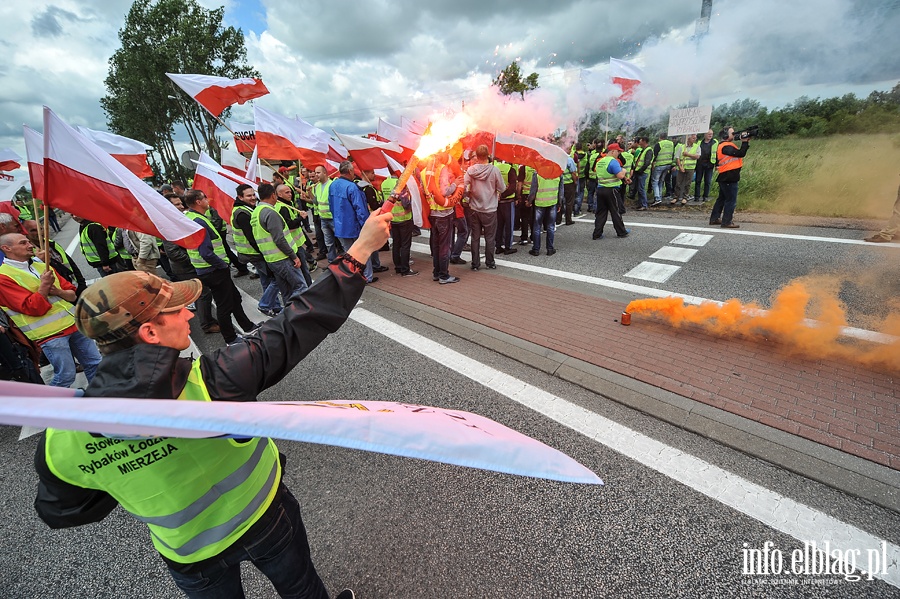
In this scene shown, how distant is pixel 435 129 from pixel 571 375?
3.16 metres

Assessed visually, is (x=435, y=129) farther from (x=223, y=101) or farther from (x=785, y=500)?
(x=223, y=101)

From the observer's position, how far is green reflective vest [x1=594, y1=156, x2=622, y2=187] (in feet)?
26.7

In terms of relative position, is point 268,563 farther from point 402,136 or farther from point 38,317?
point 402,136

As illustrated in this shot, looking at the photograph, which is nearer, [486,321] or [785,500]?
[785,500]

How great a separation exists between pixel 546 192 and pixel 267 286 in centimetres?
565

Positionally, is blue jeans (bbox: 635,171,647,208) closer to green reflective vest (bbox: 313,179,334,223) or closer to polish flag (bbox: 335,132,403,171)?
polish flag (bbox: 335,132,403,171)

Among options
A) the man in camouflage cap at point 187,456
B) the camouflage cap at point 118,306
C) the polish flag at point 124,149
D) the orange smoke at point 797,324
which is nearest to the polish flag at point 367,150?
the polish flag at point 124,149

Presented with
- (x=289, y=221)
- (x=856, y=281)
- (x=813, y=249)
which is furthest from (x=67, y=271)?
(x=813, y=249)

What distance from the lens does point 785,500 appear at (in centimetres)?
262

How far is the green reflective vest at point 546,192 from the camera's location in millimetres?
7952

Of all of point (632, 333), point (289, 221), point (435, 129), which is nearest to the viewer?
point (435, 129)

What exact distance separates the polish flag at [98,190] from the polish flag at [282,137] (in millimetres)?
5619

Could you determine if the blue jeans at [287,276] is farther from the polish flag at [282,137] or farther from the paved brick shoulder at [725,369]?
the polish flag at [282,137]

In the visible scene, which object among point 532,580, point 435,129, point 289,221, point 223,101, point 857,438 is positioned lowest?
point 532,580
